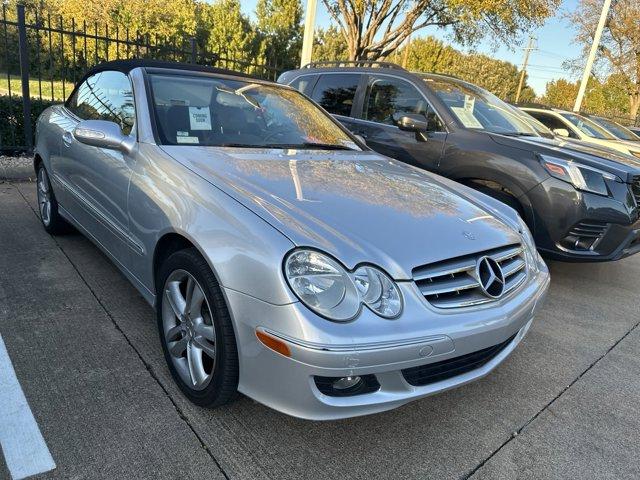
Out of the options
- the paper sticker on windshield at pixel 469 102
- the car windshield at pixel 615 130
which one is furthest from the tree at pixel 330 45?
the paper sticker on windshield at pixel 469 102

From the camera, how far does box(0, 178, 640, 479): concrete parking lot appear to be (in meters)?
1.97

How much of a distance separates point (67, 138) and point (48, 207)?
3.05ft

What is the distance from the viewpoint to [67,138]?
11.6 feet

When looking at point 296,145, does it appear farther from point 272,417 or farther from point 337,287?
point 272,417

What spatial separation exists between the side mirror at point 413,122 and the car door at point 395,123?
0.08m

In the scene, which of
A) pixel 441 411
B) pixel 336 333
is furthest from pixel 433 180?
pixel 336 333

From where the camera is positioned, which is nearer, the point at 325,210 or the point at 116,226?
the point at 325,210

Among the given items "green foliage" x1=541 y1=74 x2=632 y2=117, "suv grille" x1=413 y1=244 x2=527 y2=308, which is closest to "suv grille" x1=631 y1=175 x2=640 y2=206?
"suv grille" x1=413 y1=244 x2=527 y2=308

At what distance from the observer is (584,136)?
28.7ft

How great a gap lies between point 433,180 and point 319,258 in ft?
5.04

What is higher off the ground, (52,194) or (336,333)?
(336,333)

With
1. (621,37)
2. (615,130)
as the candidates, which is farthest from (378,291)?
(621,37)

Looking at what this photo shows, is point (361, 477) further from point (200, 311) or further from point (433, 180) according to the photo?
point (433, 180)

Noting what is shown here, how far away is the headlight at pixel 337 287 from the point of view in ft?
5.70
